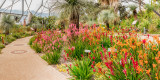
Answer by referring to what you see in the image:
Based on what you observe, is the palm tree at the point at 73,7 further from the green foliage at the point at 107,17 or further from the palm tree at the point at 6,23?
the palm tree at the point at 6,23

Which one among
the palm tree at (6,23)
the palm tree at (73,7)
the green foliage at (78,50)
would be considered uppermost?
the palm tree at (73,7)

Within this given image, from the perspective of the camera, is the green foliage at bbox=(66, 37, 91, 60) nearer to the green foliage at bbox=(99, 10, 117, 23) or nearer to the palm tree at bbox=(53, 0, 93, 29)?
the palm tree at bbox=(53, 0, 93, 29)

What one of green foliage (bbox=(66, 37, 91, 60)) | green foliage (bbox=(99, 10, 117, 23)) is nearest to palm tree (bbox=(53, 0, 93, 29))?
green foliage (bbox=(66, 37, 91, 60))

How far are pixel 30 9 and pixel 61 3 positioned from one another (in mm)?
19020

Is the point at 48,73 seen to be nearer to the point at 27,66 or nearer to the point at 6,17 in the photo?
the point at 27,66

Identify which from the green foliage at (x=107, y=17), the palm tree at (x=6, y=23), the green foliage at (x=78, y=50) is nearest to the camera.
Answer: the green foliage at (x=78, y=50)

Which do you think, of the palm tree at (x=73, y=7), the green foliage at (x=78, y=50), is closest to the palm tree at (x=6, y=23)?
the palm tree at (x=73, y=7)

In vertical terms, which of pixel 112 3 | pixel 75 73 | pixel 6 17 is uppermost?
pixel 112 3

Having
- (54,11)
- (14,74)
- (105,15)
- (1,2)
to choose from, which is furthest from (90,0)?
(1,2)

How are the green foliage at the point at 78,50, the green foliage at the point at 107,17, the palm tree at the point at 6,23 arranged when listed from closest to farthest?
1. the green foliage at the point at 78,50
2. the palm tree at the point at 6,23
3. the green foliage at the point at 107,17

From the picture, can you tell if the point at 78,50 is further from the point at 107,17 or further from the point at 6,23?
the point at 6,23

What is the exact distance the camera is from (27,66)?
147 inches

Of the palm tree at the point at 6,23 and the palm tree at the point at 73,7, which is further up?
the palm tree at the point at 73,7

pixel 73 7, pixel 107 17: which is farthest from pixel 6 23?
pixel 107 17
